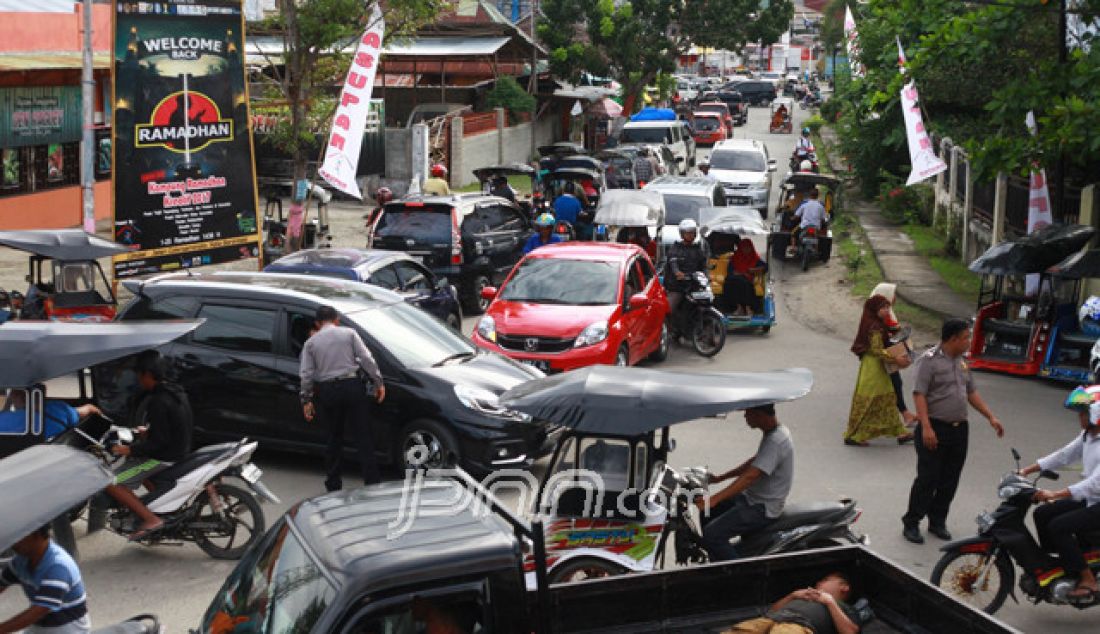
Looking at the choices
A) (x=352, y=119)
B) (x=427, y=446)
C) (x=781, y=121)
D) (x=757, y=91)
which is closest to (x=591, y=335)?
(x=427, y=446)

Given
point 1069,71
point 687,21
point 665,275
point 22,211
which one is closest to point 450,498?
point 665,275

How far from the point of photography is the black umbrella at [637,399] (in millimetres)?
7133

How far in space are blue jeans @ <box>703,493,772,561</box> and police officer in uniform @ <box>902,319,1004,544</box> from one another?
2.00 m

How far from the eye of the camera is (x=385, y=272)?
1556cm

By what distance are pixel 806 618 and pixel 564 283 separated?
928 cm

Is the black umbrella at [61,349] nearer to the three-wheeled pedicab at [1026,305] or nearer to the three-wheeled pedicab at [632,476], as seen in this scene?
the three-wheeled pedicab at [632,476]

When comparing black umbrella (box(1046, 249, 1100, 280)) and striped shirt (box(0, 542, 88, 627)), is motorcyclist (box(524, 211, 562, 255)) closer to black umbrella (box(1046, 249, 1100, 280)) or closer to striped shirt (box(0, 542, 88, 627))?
black umbrella (box(1046, 249, 1100, 280))

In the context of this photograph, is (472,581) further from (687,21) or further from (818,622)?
(687,21)

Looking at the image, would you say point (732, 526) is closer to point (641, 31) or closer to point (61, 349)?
point (61, 349)

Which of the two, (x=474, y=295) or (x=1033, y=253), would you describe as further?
(x=474, y=295)

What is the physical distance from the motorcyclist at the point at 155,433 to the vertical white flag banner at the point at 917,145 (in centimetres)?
1364

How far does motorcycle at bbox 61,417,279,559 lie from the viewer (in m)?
8.81

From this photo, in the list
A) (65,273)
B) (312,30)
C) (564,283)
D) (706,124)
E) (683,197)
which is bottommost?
(65,273)

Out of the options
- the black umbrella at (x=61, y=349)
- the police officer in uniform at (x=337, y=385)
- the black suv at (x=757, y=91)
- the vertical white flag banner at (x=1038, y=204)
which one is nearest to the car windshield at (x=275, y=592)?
the black umbrella at (x=61, y=349)
